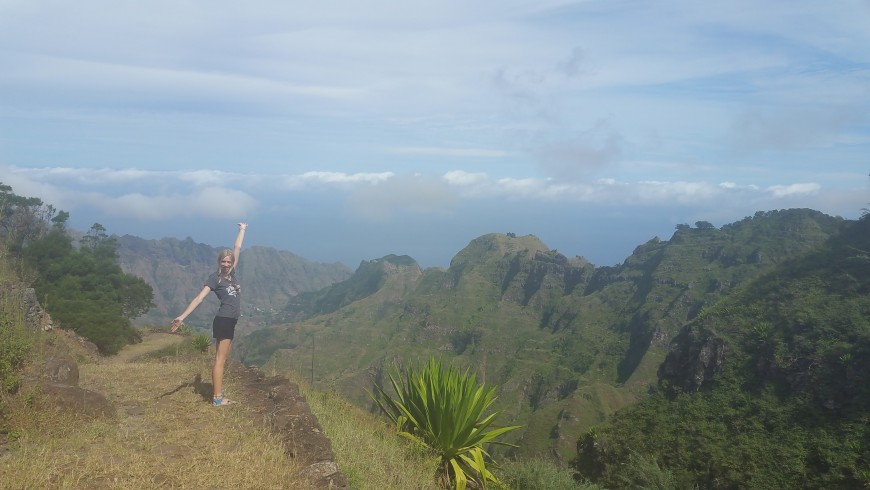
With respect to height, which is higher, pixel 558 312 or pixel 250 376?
pixel 250 376

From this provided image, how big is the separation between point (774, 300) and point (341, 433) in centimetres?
5607

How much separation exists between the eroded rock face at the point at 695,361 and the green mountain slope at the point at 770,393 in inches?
3.9

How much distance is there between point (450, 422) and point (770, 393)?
136ft

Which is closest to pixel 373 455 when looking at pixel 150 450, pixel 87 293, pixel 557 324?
pixel 150 450

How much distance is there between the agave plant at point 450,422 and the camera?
7.43 m

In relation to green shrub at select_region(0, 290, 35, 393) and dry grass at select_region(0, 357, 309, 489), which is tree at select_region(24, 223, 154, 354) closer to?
green shrub at select_region(0, 290, 35, 393)

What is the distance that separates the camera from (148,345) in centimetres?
2355

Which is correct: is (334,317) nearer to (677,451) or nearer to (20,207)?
(20,207)

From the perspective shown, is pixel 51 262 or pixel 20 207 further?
pixel 20 207

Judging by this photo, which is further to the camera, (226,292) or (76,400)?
(226,292)

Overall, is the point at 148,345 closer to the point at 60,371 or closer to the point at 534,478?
the point at 60,371

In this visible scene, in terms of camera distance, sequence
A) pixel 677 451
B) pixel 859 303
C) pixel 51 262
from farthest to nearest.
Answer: pixel 859 303, pixel 51 262, pixel 677 451

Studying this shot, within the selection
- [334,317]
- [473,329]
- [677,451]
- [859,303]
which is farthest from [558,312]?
[677,451]

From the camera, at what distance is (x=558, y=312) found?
121 meters
